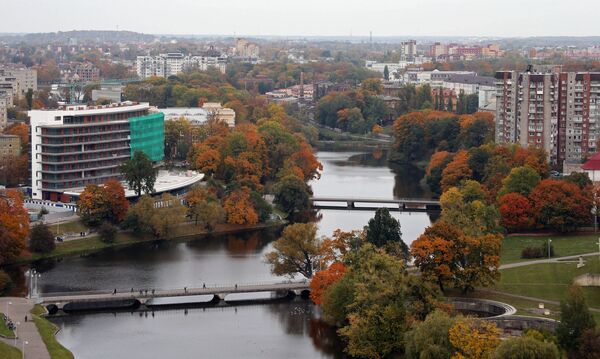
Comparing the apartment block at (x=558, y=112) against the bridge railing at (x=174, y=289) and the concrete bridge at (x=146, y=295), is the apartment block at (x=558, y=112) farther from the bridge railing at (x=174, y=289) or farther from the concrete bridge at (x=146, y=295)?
the concrete bridge at (x=146, y=295)

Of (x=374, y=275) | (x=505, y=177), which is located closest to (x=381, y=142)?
(x=505, y=177)

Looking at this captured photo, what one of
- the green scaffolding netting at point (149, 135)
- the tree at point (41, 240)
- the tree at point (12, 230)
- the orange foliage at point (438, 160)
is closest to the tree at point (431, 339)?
the tree at point (12, 230)

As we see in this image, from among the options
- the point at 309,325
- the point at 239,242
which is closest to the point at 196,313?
the point at 309,325

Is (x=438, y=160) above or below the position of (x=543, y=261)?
above

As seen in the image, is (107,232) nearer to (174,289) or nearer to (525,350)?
(174,289)

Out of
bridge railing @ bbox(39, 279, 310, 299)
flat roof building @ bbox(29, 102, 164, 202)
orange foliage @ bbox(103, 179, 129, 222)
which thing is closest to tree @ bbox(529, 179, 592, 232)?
bridge railing @ bbox(39, 279, 310, 299)

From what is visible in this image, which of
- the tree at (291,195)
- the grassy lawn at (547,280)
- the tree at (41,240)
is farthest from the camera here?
the tree at (291,195)

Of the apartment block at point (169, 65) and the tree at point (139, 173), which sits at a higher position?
the apartment block at point (169, 65)
